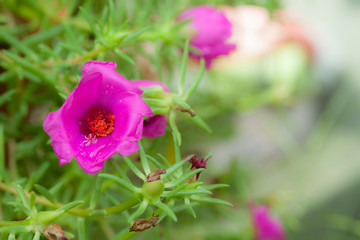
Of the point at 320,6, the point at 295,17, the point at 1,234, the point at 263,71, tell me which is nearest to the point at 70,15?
the point at 1,234

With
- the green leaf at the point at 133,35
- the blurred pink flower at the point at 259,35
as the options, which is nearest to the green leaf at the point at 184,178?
the green leaf at the point at 133,35

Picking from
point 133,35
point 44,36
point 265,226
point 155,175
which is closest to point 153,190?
point 155,175

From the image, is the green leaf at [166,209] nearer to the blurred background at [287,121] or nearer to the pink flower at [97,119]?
the pink flower at [97,119]

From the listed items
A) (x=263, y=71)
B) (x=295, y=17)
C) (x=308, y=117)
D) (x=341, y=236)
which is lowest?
(x=341, y=236)

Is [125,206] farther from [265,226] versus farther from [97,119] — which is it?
[265,226]

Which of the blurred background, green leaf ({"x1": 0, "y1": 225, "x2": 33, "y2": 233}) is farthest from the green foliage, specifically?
the blurred background

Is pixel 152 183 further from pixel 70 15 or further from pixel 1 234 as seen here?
pixel 70 15

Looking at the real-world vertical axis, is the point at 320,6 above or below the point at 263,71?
above
